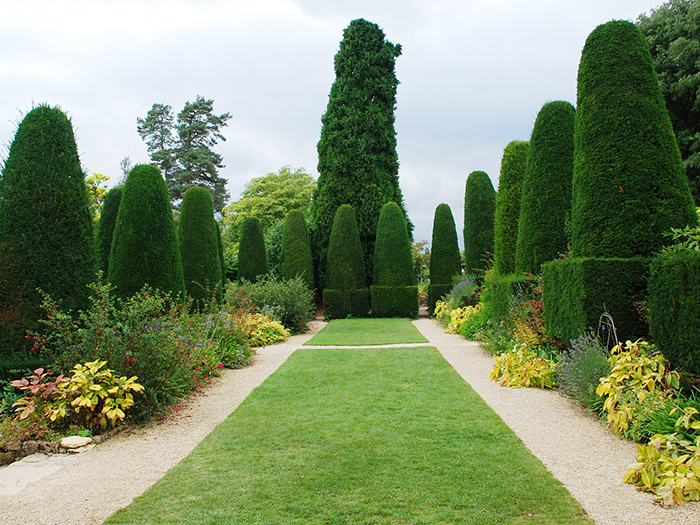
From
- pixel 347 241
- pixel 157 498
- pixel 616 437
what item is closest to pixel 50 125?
pixel 157 498

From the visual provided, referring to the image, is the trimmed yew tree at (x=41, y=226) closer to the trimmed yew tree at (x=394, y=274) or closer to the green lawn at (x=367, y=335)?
the green lawn at (x=367, y=335)

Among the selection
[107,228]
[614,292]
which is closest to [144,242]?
[107,228]

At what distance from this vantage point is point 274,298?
504 inches

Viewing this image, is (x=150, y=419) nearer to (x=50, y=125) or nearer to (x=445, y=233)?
(x=50, y=125)

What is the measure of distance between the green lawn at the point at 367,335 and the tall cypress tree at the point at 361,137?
6.52 m

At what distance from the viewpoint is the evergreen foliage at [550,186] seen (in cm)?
802

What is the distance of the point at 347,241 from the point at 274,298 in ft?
16.9

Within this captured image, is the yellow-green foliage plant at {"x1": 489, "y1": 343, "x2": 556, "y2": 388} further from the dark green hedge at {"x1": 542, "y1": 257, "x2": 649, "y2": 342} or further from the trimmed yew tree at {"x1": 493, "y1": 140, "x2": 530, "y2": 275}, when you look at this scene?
the trimmed yew tree at {"x1": 493, "y1": 140, "x2": 530, "y2": 275}

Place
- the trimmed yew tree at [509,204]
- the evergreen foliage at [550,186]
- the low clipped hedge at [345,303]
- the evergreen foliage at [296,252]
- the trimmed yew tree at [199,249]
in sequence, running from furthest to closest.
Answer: the evergreen foliage at [296,252]
the low clipped hedge at [345,303]
the trimmed yew tree at [199,249]
the trimmed yew tree at [509,204]
the evergreen foliage at [550,186]

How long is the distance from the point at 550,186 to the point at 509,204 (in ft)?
7.83

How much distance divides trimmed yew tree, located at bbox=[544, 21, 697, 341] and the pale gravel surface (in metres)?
1.32

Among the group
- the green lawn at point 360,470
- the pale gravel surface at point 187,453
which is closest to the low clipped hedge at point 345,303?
the pale gravel surface at point 187,453

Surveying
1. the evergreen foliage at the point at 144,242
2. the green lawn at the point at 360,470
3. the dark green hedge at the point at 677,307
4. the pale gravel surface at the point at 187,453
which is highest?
the evergreen foliage at the point at 144,242

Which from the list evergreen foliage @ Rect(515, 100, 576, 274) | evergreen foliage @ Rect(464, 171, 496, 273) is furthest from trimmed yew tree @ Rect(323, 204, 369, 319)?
evergreen foliage @ Rect(515, 100, 576, 274)
